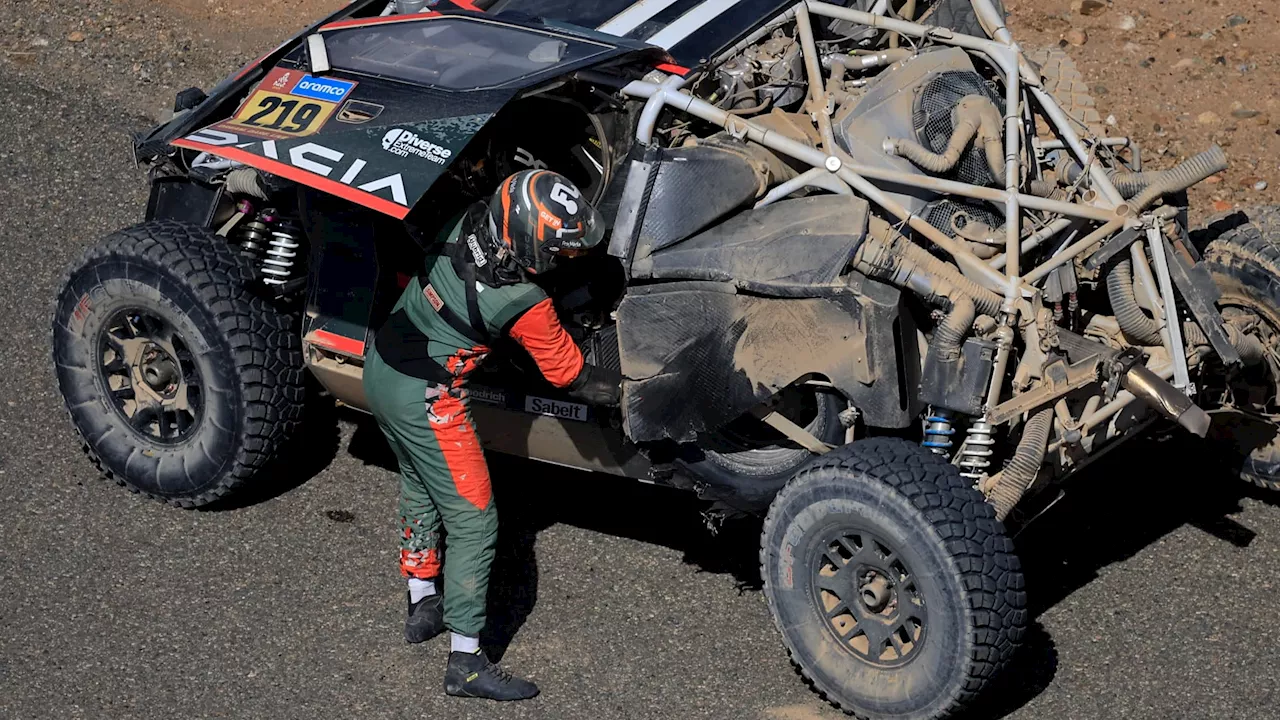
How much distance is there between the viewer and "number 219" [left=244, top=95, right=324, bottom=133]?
224 inches

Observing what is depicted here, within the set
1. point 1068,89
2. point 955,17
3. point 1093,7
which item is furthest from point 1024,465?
point 1093,7

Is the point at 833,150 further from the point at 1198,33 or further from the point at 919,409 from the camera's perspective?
the point at 1198,33

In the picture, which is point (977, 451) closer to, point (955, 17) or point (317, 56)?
point (955, 17)

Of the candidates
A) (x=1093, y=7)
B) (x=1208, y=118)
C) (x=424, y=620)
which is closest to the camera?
(x=424, y=620)

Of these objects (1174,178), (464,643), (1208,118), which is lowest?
(464,643)

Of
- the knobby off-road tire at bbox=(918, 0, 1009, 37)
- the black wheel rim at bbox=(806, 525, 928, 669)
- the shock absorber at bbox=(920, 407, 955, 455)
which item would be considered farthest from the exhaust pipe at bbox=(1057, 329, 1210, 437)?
the knobby off-road tire at bbox=(918, 0, 1009, 37)

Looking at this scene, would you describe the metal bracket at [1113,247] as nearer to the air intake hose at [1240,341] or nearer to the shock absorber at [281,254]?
the air intake hose at [1240,341]

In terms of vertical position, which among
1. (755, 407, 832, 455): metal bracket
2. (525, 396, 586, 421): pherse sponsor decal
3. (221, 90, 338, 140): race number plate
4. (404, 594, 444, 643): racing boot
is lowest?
(404, 594, 444, 643): racing boot

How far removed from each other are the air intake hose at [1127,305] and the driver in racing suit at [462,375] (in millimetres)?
1734

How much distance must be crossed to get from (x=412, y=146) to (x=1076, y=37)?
5284mm

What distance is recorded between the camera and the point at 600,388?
5.64m

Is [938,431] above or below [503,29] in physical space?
below

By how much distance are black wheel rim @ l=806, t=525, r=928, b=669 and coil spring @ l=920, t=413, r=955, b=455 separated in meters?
0.40

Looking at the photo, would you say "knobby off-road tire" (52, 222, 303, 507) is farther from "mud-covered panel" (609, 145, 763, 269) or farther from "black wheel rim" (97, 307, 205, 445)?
"mud-covered panel" (609, 145, 763, 269)
